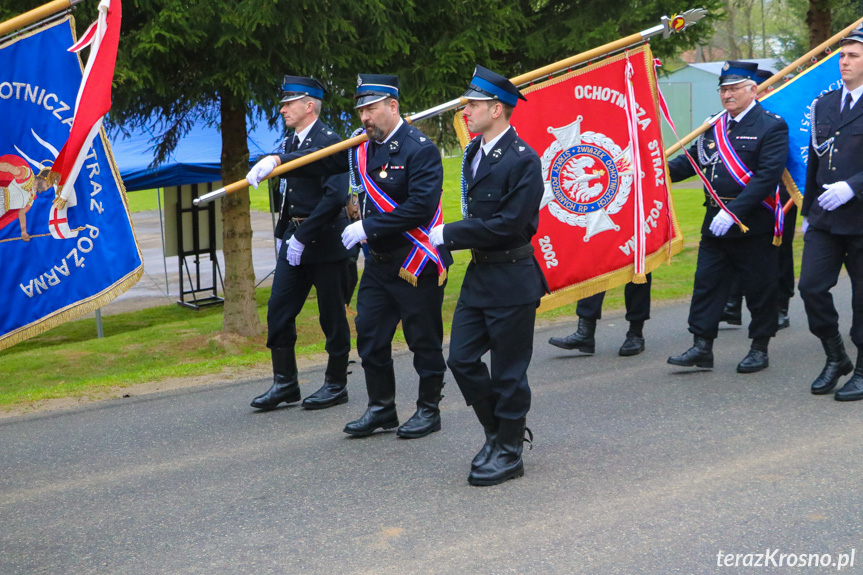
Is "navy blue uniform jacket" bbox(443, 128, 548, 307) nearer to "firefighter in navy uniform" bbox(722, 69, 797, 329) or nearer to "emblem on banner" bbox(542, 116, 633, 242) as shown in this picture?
"emblem on banner" bbox(542, 116, 633, 242)

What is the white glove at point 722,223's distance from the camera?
6.43 metres

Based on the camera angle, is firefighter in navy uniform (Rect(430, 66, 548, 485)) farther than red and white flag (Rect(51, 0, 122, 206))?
Yes

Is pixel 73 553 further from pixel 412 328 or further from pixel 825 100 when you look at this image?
pixel 825 100

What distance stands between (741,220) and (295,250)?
116 inches

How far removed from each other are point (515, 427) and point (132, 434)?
2345mm

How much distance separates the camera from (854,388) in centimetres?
585

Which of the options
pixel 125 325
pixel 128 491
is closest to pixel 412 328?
pixel 128 491

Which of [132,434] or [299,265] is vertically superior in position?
[299,265]

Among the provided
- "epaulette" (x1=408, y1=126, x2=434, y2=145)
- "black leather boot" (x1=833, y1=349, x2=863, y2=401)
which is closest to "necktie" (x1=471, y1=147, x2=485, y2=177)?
"epaulette" (x1=408, y1=126, x2=434, y2=145)

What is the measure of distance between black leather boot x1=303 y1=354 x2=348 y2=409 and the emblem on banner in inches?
64.2

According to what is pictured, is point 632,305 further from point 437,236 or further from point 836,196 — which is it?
point 437,236

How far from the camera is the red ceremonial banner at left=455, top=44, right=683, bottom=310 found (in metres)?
6.14

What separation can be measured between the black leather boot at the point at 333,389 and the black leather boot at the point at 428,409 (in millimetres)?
783

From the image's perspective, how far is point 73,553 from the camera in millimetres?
3979
